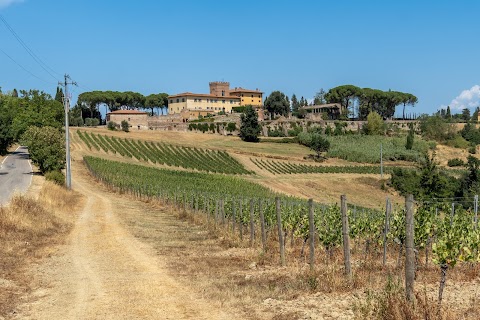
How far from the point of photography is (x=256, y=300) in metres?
10.2

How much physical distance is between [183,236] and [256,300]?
1087 centimetres

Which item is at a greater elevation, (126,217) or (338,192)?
(126,217)

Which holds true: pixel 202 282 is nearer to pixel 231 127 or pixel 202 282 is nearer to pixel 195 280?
pixel 195 280

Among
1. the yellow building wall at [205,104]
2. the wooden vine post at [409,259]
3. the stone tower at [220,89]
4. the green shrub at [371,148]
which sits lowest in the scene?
the green shrub at [371,148]

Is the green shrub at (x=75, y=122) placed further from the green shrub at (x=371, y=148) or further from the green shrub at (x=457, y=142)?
the green shrub at (x=457, y=142)

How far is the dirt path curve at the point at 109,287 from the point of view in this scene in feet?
31.4

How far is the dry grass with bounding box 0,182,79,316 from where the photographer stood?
39.1 feet

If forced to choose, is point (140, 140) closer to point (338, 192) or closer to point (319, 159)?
point (319, 159)

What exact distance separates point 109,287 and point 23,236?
8.22 metres

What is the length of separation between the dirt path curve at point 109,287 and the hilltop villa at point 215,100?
143970mm

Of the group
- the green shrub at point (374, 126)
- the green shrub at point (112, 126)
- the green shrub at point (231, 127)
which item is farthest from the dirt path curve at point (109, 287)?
the green shrub at point (374, 126)

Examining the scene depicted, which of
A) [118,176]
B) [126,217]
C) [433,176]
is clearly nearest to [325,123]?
[433,176]

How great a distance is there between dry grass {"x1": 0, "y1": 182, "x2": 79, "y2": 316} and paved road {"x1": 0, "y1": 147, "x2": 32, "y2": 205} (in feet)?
20.2

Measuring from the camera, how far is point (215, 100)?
171375 mm
